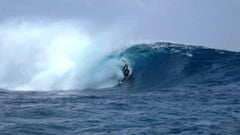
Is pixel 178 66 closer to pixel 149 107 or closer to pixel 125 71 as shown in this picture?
pixel 125 71

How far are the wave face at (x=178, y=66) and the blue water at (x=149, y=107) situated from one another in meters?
0.05

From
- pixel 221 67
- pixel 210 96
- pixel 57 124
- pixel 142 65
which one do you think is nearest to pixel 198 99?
pixel 210 96

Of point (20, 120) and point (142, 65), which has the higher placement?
point (142, 65)

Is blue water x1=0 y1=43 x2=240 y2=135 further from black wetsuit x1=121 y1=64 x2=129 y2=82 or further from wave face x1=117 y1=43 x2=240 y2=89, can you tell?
black wetsuit x1=121 y1=64 x2=129 y2=82

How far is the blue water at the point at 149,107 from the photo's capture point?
1131 centimetres

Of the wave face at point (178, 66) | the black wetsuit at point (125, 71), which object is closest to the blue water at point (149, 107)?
the wave face at point (178, 66)

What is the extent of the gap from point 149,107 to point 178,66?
11.4 meters

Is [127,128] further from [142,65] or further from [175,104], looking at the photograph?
[142,65]

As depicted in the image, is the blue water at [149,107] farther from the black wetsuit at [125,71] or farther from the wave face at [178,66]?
the black wetsuit at [125,71]

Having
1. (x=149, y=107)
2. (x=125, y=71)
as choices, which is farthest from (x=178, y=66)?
(x=149, y=107)

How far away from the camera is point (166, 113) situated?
13.2m

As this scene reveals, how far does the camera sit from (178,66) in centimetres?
2523

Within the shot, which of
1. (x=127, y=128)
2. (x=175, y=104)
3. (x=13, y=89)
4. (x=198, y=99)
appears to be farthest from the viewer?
(x=13, y=89)

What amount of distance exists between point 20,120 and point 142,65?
49.2 feet
